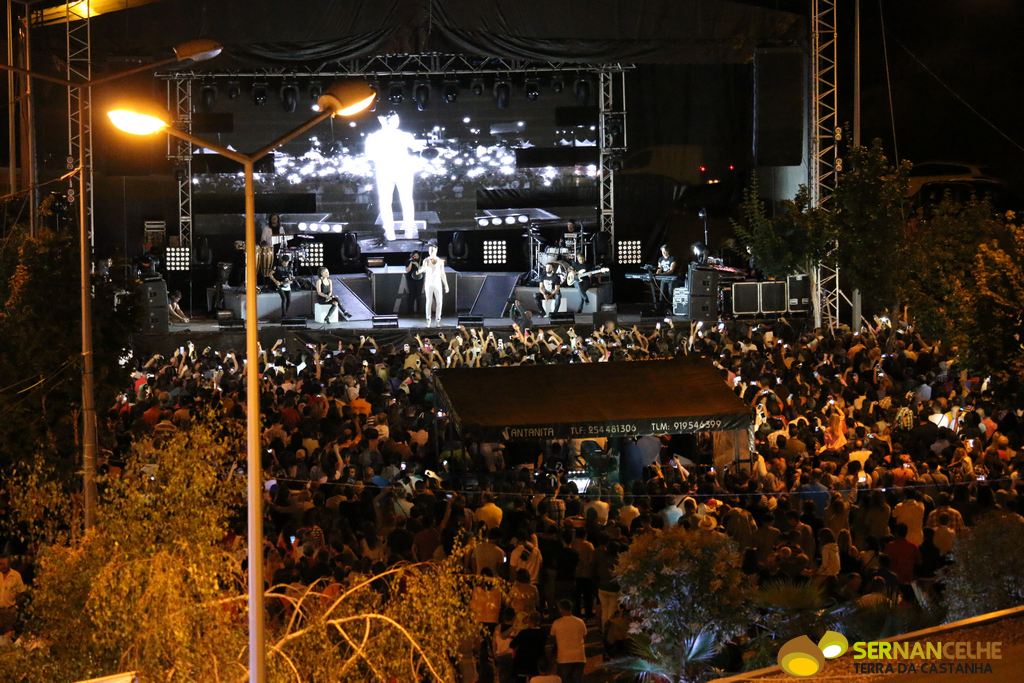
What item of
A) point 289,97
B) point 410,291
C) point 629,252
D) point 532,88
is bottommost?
point 410,291

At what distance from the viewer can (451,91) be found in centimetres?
2825

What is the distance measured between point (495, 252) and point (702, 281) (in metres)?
5.28

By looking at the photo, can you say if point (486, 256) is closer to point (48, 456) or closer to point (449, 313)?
point (449, 313)

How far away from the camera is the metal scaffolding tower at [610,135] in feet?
92.8

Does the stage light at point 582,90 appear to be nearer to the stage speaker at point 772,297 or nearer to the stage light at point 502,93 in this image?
the stage light at point 502,93

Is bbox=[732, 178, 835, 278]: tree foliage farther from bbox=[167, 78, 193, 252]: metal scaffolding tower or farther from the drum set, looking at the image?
bbox=[167, 78, 193, 252]: metal scaffolding tower

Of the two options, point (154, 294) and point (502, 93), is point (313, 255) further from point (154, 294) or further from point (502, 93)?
point (502, 93)

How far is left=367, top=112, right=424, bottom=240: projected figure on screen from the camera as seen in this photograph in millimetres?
28531

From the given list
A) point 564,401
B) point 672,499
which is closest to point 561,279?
point 564,401

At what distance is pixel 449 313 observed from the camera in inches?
1091

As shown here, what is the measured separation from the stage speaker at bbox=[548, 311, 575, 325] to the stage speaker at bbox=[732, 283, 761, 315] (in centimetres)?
307

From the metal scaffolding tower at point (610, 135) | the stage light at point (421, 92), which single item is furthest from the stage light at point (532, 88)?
the stage light at point (421, 92)

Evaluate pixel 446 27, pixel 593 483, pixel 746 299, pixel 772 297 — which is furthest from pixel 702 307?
pixel 593 483

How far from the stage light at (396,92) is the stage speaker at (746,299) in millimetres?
8254
